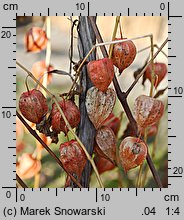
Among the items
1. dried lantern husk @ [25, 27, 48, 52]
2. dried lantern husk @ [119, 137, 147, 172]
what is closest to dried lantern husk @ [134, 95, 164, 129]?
dried lantern husk @ [119, 137, 147, 172]

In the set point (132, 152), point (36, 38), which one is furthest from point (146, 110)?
point (36, 38)

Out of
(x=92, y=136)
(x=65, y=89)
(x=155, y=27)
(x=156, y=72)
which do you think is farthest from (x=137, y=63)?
(x=92, y=136)

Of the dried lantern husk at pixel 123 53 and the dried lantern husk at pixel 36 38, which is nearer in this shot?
the dried lantern husk at pixel 123 53

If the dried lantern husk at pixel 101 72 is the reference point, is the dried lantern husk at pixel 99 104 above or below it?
below

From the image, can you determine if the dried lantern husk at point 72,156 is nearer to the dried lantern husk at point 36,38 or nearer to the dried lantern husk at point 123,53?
the dried lantern husk at point 123,53

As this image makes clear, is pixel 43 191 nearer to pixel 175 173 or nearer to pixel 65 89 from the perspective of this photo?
pixel 175 173

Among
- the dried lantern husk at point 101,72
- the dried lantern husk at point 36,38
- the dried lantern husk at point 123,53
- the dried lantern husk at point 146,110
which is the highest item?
the dried lantern husk at point 36,38

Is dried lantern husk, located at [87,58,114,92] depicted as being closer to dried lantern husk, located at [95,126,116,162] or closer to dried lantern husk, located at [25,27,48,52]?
dried lantern husk, located at [95,126,116,162]

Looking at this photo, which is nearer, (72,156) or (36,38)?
(72,156)

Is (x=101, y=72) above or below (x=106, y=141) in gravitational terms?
above

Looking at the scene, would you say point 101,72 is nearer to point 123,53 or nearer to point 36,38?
point 123,53

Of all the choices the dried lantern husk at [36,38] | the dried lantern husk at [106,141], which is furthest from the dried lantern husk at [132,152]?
the dried lantern husk at [36,38]
